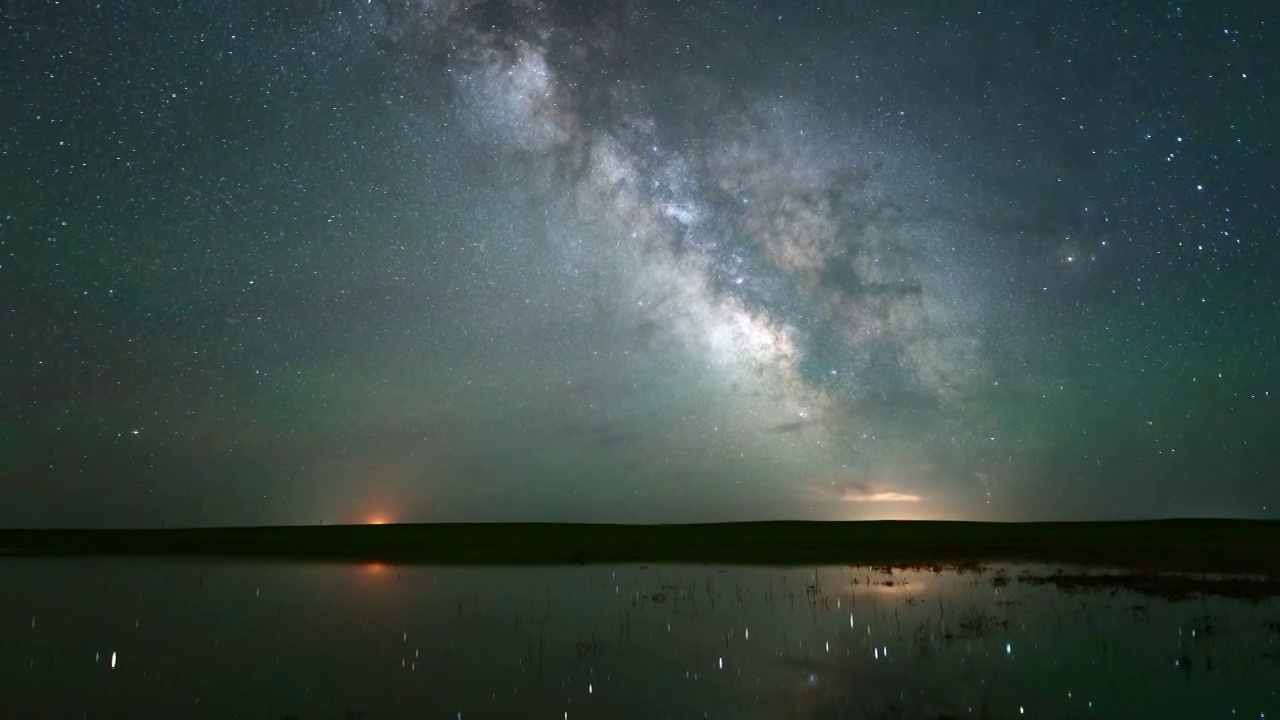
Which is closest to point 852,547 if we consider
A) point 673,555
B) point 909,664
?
point 673,555

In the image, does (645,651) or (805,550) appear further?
(805,550)

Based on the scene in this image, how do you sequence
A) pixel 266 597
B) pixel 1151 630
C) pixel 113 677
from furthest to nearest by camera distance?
1. pixel 266 597
2. pixel 1151 630
3. pixel 113 677

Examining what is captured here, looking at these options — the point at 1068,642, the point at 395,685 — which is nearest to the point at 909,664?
the point at 1068,642

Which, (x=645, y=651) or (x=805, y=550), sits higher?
Result: (x=645, y=651)

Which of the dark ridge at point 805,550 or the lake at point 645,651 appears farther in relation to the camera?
the dark ridge at point 805,550

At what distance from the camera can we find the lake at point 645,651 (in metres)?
12.8

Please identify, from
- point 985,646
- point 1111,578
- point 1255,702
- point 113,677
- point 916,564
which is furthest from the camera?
point 916,564

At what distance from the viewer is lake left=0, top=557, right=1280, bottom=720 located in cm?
1276

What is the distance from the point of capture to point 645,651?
17.4m

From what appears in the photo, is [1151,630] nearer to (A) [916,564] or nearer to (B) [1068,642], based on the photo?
(B) [1068,642]

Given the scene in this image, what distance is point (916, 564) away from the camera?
4094cm

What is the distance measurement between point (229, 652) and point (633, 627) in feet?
28.8

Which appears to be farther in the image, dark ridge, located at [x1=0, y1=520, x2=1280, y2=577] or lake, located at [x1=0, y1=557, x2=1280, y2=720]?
dark ridge, located at [x1=0, y1=520, x2=1280, y2=577]

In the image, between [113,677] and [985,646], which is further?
[985,646]
